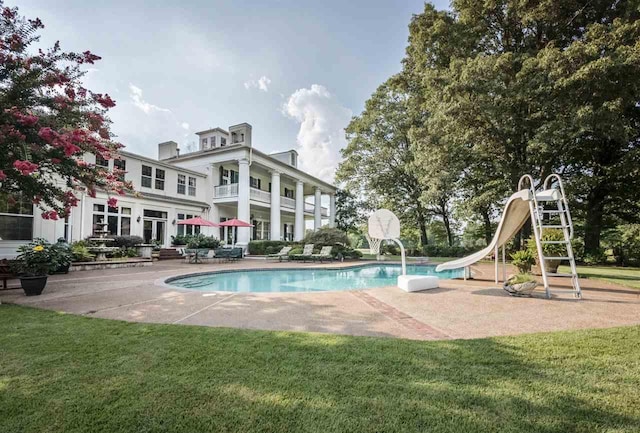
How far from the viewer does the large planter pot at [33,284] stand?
7.17m

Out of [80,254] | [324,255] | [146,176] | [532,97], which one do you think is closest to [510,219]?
[532,97]

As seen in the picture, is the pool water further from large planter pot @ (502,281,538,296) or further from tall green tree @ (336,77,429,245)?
tall green tree @ (336,77,429,245)

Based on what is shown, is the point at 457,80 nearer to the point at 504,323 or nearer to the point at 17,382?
the point at 504,323

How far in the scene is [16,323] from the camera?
15.9ft

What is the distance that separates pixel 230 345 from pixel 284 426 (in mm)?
1801

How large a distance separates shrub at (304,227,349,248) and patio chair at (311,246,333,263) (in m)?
1.00

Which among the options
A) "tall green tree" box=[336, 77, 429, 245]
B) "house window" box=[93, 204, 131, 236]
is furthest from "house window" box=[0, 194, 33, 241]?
"tall green tree" box=[336, 77, 429, 245]

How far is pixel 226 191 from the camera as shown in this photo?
74.5 feet

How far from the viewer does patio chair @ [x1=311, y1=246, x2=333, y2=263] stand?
1823cm

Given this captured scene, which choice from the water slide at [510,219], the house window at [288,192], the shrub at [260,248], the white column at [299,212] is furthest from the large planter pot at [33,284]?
the house window at [288,192]

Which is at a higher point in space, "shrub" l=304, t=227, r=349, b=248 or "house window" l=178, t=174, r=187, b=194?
"house window" l=178, t=174, r=187, b=194

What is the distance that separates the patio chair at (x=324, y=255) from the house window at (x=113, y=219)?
1094cm

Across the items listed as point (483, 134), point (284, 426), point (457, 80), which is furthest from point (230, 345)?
point (483, 134)

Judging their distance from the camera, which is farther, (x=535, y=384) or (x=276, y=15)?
(x=276, y=15)
